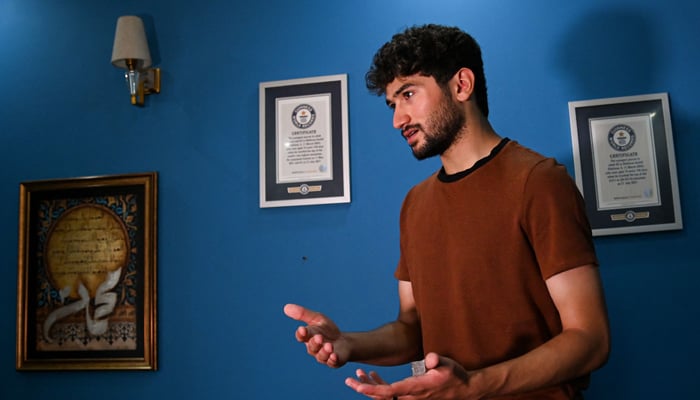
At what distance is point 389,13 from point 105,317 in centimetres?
143

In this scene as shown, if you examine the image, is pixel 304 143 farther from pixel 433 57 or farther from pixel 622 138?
pixel 622 138

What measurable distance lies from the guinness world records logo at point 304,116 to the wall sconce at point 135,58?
0.55 meters

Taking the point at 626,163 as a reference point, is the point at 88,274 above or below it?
below

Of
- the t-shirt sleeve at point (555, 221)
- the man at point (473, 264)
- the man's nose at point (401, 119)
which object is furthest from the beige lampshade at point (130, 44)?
the t-shirt sleeve at point (555, 221)

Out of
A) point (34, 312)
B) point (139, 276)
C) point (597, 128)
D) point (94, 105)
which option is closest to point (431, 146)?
point (597, 128)

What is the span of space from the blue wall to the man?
0.58 metres

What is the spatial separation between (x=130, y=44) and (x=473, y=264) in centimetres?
155

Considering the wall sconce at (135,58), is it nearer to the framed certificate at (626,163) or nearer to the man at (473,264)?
the man at (473,264)

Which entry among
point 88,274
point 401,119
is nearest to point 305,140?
point 401,119

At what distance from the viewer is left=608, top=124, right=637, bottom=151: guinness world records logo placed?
6.95ft

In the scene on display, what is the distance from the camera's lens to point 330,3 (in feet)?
7.91

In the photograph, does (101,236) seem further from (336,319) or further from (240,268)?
(336,319)

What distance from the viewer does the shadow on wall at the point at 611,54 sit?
7.02 ft

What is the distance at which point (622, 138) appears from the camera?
6.96 ft
